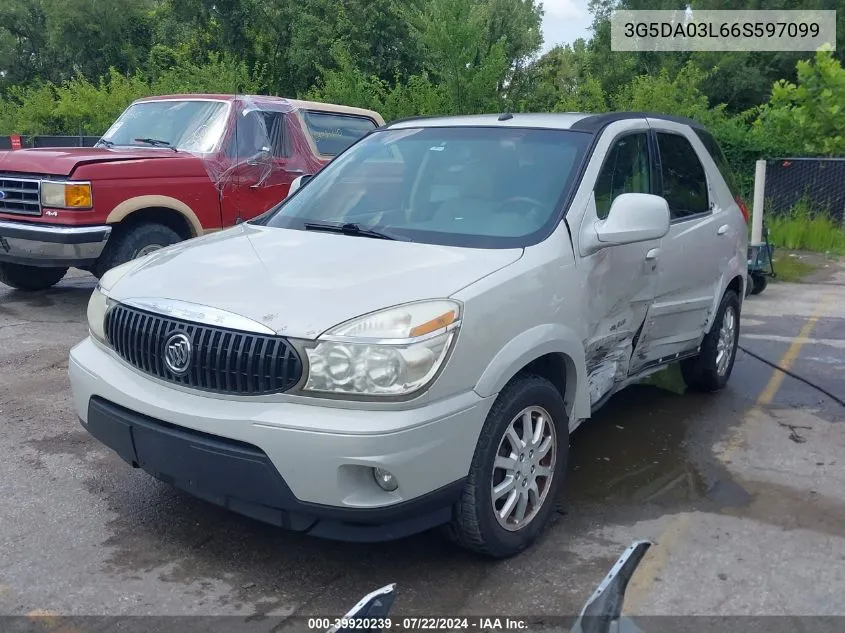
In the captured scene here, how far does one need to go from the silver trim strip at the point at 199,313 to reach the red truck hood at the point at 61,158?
4.23 m

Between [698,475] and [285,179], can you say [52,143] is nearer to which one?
[285,179]

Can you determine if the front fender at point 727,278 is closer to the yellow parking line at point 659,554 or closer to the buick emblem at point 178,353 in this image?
the yellow parking line at point 659,554

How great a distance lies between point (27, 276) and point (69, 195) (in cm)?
196

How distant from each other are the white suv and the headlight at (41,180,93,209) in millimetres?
3109

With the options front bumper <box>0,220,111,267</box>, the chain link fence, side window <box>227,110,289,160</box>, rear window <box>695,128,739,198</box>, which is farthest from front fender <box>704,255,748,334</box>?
the chain link fence

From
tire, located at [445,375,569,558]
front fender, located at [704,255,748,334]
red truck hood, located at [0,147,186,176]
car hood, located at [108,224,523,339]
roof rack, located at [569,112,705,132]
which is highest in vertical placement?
roof rack, located at [569,112,705,132]

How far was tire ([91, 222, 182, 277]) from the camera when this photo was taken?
7.41m

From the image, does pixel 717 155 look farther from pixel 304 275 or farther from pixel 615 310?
pixel 304 275

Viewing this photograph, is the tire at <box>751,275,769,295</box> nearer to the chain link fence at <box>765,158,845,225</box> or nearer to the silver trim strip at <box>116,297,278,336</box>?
the chain link fence at <box>765,158,845,225</box>

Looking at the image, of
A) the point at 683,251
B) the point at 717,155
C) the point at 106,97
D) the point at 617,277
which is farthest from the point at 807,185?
the point at 106,97

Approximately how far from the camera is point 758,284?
9789 millimetres

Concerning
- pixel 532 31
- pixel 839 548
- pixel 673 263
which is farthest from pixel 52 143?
pixel 532 31

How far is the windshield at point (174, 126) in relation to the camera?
8.18m

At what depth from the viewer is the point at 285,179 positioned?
28.0 ft
